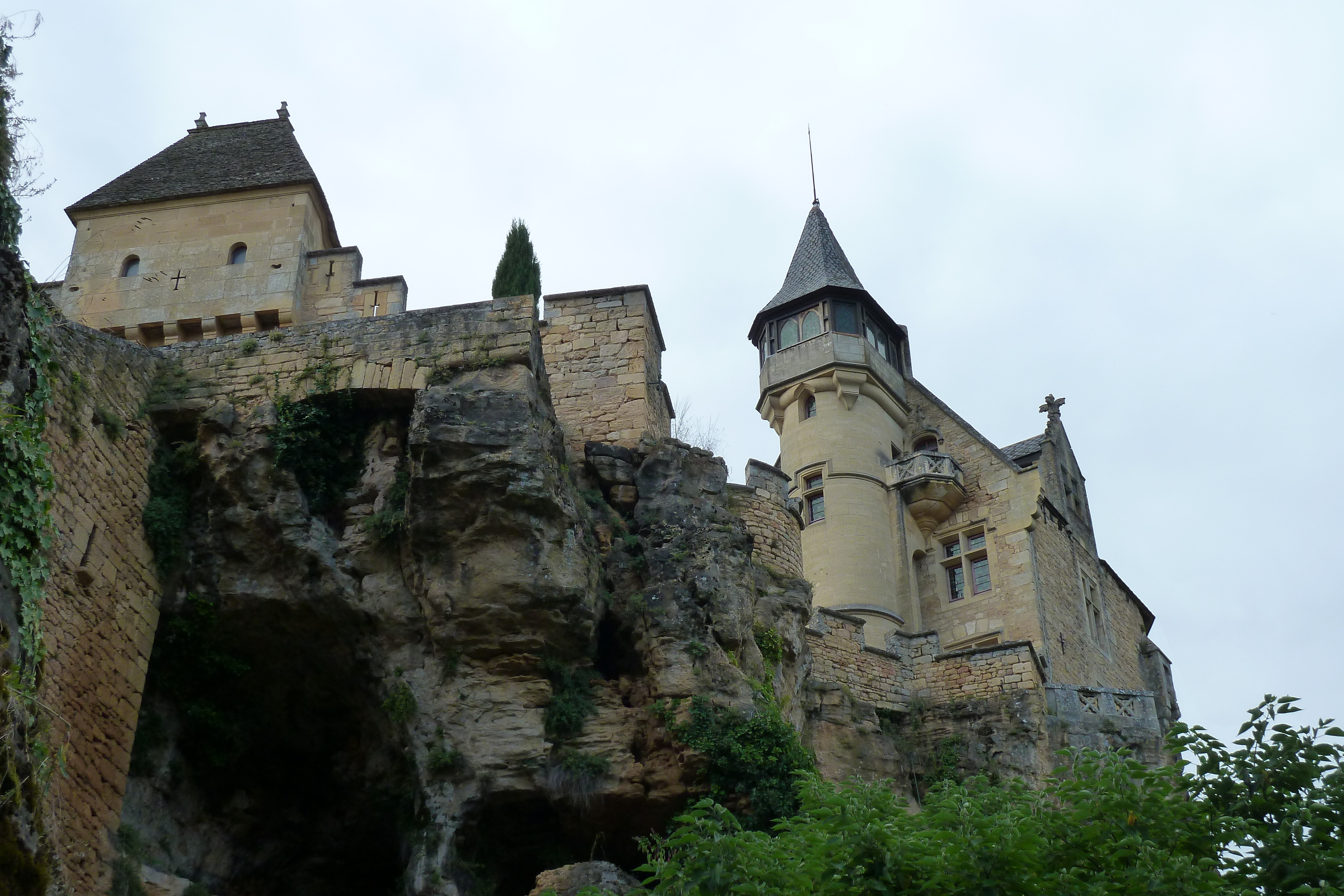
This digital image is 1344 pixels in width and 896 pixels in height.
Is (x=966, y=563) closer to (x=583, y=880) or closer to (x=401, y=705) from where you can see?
(x=401, y=705)

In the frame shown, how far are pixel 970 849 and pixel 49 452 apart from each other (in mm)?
8171

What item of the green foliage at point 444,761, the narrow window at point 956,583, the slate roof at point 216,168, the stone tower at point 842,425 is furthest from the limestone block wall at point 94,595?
the narrow window at point 956,583

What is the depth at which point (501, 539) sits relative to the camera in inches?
569

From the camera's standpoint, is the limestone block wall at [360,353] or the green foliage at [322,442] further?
the limestone block wall at [360,353]

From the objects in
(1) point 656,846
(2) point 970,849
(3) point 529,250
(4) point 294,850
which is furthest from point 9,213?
(3) point 529,250

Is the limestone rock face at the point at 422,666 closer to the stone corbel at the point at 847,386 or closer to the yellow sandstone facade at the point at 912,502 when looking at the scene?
the yellow sandstone facade at the point at 912,502

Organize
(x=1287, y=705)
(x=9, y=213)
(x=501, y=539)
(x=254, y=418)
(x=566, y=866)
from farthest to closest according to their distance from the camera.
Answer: (x=254, y=418) < (x=501, y=539) < (x=566, y=866) < (x=9, y=213) < (x=1287, y=705)

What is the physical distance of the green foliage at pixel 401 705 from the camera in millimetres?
14016

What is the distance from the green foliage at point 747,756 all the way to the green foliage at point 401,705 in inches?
96.2

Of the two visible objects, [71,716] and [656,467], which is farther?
[656,467]

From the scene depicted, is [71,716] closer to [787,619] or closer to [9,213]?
[9,213]

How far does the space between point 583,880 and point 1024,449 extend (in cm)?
2098

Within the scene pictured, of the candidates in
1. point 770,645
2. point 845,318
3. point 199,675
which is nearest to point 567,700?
point 770,645

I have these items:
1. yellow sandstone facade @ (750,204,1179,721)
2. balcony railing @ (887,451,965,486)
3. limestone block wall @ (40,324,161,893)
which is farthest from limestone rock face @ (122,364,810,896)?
balcony railing @ (887,451,965,486)
